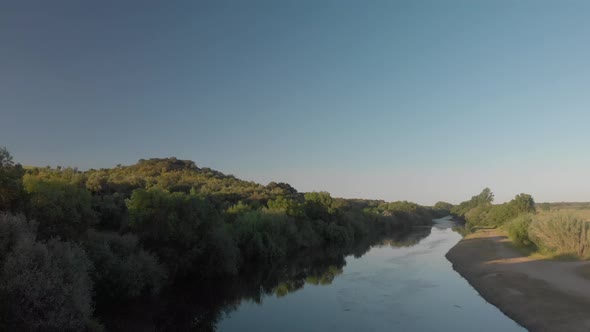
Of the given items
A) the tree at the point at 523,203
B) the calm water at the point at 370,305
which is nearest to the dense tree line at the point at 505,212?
the tree at the point at 523,203

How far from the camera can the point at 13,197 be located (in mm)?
20328

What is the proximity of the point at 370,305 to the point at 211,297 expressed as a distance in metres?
11.0

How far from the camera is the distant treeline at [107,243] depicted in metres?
15.8

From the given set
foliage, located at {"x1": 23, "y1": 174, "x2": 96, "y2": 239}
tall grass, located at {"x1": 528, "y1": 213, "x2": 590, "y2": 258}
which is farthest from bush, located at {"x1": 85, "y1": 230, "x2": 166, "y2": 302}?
tall grass, located at {"x1": 528, "y1": 213, "x2": 590, "y2": 258}

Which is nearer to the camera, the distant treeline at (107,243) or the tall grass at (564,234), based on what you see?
the distant treeline at (107,243)

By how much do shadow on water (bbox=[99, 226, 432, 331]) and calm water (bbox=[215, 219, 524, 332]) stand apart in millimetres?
385

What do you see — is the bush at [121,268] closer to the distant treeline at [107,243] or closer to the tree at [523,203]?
the distant treeline at [107,243]

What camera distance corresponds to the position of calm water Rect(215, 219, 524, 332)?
2202cm

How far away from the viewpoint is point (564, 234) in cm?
4016

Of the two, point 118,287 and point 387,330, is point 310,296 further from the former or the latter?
point 118,287

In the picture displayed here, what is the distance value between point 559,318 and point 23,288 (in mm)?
24409

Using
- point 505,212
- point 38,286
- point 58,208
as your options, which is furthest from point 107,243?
point 505,212

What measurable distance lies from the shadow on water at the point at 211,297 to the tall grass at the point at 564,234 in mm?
21459

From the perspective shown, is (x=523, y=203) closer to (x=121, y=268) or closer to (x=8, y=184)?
(x=121, y=268)
